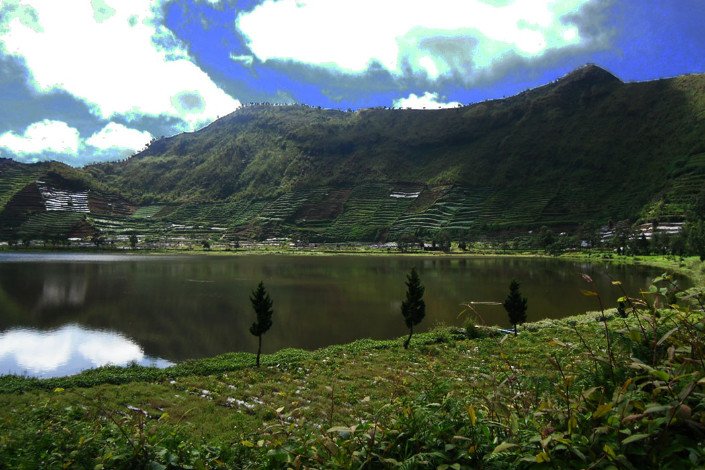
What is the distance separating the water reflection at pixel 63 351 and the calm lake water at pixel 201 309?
6cm

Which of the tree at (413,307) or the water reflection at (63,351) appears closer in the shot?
the water reflection at (63,351)

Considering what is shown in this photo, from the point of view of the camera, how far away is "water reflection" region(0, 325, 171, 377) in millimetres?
24188

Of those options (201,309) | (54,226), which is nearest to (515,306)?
(201,309)

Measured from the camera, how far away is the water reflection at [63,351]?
79.4ft

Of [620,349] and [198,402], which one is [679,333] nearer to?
[620,349]

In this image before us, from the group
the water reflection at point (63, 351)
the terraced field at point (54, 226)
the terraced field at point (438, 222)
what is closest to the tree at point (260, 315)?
the water reflection at point (63, 351)

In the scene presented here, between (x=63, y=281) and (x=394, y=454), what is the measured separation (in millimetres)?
68839

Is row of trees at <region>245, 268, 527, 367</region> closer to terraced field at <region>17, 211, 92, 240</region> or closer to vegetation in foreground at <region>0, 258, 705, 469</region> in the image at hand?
vegetation in foreground at <region>0, 258, 705, 469</region>

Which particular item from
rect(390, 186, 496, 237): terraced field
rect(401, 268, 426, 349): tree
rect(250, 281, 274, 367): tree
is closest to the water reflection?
rect(250, 281, 274, 367): tree

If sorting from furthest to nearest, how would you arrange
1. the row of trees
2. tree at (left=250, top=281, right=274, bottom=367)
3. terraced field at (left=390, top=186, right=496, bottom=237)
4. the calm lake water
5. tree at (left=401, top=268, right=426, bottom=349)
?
terraced field at (left=390, top=186, right=496, bottom=237), the calm lake water, tree at (left=401, top=268, right=426, bottom=349), the row of trees, tree at (left=250, top=281, right=274, bottom=367)

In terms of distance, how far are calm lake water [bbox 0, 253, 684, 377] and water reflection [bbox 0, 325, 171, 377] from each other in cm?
6

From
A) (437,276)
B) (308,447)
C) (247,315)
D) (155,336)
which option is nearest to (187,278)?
(247,315)

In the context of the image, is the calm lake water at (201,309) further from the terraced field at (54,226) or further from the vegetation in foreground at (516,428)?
the terraced field at (54,226)

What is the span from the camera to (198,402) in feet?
Result: 55.2
